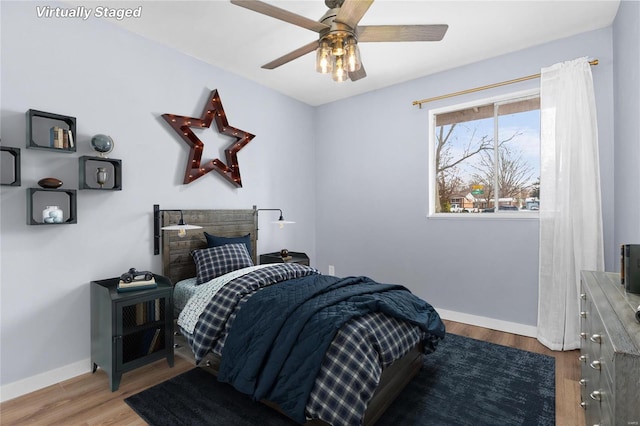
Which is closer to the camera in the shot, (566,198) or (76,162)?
(76,162)

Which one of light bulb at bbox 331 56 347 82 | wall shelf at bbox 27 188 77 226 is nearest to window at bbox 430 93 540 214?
light bulb at bbox 331 56 347 82

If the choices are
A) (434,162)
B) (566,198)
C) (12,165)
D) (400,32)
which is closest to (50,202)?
(12,165)

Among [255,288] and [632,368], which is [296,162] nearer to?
[255,288]

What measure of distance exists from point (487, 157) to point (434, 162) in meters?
0.56

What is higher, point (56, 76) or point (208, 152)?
point (56, 76)

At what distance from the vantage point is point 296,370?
5.84 feet

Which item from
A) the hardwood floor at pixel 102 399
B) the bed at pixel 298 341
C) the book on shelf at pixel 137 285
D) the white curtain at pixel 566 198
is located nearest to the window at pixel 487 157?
the white curtain at pixel 566 198

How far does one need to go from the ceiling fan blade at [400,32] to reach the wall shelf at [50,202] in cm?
236

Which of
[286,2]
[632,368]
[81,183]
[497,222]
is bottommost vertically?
[632,368]

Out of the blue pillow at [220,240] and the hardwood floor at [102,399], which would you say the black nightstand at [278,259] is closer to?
the blue pillow at [220,240]

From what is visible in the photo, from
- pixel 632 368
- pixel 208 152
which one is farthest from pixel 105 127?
pixel 632 368

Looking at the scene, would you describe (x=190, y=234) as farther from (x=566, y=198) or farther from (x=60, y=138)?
(x=566, y=198)

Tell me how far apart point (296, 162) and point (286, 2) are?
230cm

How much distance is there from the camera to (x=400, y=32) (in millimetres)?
2062
